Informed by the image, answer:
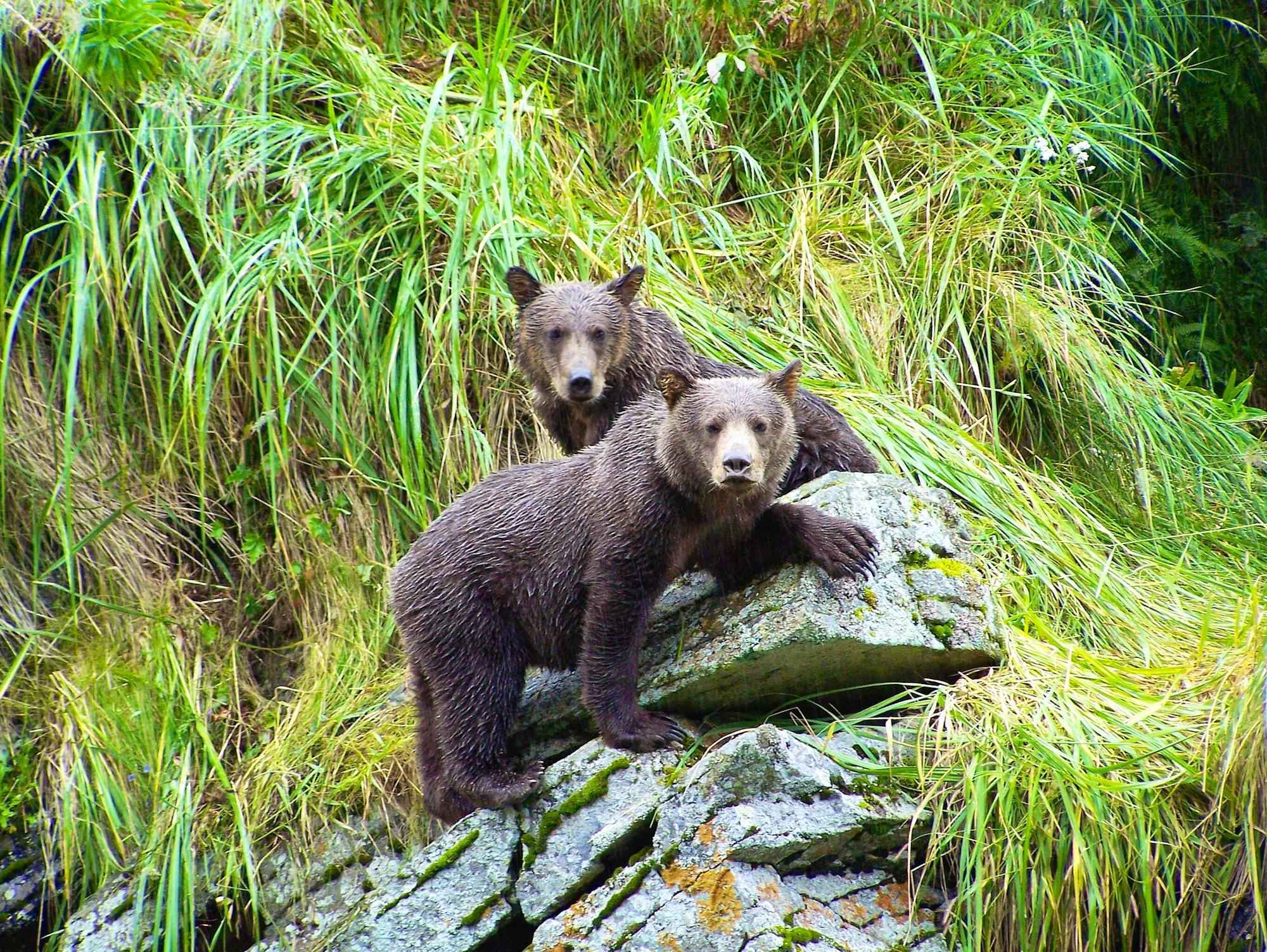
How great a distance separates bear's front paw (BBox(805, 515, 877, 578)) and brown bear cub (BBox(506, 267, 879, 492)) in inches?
32.3

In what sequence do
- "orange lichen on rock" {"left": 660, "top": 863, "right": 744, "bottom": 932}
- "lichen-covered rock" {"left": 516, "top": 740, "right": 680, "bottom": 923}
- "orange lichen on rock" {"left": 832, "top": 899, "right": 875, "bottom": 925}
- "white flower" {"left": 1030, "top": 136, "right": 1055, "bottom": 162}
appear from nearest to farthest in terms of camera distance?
"orange lichen on rock" {"left": 660, "top": 863, "right": 744, "bottom": 932}
"orange lichen on rock" {"left": 832, "top": 899, "right": 875, "bottom": 925}
"lichen-covered rock" {"left": 516, "top": 740, "right": 680, "bottom": 923}
"white flower" {"left": 1030, "top": 136, "right": 1055, "bottom": 162}

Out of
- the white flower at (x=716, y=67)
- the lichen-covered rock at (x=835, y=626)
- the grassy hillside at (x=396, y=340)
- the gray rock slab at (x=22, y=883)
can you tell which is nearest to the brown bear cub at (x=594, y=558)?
the lichen-covered rock at (x=835, y=626)

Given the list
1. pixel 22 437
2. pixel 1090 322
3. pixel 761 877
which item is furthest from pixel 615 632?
pixel 1090 322

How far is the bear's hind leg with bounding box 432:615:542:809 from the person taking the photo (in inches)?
163

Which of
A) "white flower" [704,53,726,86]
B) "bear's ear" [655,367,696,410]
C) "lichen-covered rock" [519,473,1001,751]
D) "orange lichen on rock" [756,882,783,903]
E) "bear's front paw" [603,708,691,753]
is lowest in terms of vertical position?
"orange lichen on rock" [756,882,783,903]

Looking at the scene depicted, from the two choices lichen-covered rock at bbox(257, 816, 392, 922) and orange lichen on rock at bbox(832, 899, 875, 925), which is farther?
lichen-covered rock at bbox(257, 816, 392, 922)

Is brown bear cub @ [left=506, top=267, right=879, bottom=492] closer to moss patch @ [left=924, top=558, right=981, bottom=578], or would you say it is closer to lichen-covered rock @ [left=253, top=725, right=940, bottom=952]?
moss patch @ [left=924, top=558, right=981, bottom=578]

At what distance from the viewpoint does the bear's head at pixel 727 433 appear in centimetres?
376

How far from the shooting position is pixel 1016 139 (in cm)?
680

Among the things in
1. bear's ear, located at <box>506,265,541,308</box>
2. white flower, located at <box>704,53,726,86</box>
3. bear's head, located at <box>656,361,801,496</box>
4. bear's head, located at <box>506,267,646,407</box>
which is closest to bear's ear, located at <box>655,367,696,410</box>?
bear's head, located at <box>656,361,801,496</box>

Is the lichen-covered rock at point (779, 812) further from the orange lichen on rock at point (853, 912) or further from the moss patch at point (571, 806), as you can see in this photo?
the moss patch at point (571, 806)

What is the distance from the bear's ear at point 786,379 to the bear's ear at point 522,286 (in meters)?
1.39

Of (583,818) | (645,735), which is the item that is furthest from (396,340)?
(583,818)

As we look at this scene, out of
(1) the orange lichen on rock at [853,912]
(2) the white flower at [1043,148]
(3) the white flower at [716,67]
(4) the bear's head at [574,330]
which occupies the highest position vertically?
(3) the white flower at [716,67]
